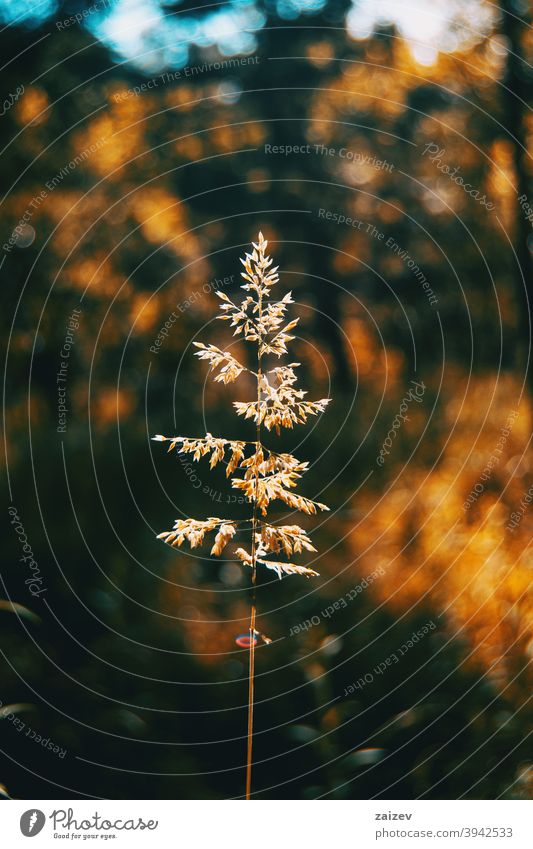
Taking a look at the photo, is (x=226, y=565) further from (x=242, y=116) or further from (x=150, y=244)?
(x=242, y=116)

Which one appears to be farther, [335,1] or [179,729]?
[335,1]

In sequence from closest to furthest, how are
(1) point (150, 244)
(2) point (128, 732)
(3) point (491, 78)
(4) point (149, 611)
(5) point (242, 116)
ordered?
(2) point (128, 732)
(4) point (149, 611)
(3) point (491, 78)
(1) point (150, 244)
(5) point (242, 116)

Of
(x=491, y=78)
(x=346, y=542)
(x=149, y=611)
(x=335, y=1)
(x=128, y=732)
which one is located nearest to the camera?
(x=128, y=732)

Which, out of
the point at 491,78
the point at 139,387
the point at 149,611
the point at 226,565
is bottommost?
the point at 149,611

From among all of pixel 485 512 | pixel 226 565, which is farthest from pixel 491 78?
pixel 226 565

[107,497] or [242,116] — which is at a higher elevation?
[242,116]

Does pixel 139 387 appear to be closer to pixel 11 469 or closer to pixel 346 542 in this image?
pixel 11 469

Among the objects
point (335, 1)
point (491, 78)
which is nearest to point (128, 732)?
point (491, 78)
